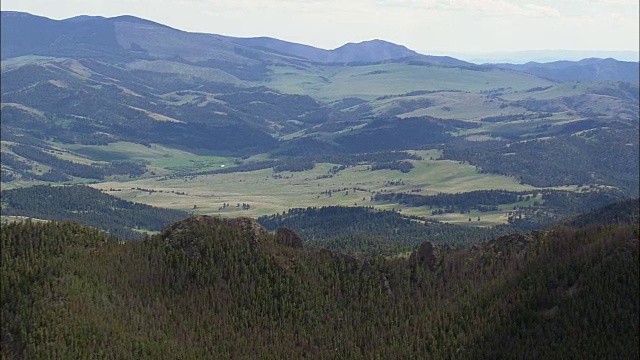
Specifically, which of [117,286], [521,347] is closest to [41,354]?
[117,286]

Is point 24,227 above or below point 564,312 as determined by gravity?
above

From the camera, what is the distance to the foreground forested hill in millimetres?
123250

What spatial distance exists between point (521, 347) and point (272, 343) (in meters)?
41.7

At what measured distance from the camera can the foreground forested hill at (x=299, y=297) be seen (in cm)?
12325

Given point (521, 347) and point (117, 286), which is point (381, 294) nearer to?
point (521, 347)

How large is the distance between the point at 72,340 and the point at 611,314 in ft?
278

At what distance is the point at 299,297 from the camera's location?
484ft

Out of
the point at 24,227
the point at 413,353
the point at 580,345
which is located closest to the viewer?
the point at 580,345

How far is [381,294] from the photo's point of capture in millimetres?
151250

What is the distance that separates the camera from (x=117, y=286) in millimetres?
142250

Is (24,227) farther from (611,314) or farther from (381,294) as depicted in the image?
(611,314)

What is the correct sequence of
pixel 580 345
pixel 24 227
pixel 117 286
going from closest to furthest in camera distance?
pixel 580 345
pixel 117 286
pixel 24 227

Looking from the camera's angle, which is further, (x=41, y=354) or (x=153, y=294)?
(x=153, y=294)

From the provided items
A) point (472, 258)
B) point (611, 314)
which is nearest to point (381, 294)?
point (472, 258)
